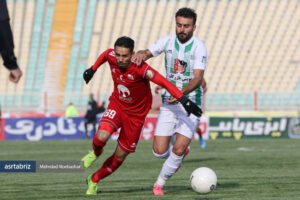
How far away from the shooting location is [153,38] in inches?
1570

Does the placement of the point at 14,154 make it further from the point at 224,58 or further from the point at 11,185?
the point at 224,58

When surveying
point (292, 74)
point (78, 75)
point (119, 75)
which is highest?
point (119, 75)

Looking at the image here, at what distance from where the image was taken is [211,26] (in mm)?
40938

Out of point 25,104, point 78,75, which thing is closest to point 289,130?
point 25,104

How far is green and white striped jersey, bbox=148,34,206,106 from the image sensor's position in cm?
820

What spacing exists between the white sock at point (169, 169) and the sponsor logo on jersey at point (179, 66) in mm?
1178

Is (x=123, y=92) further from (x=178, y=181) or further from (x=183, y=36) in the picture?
(x=178, y=181)

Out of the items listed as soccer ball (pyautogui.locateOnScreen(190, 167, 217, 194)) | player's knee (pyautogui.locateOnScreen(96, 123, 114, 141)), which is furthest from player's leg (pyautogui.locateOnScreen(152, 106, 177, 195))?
player's knee (pyautogui.locateOnScreen(96, 123, 114, 141))

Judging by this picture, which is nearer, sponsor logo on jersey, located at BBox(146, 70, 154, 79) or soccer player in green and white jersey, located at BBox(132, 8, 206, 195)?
sponsor logo on jersey, located at BBox(146, 70, 154, 79)

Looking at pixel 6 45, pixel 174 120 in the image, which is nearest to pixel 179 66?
pixel 174 120

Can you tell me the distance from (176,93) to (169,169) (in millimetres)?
1276

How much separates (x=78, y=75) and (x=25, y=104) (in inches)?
355

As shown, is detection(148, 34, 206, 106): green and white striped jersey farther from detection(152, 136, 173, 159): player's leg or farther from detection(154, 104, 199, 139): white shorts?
detection(152, 136, 173, 159): player's leg

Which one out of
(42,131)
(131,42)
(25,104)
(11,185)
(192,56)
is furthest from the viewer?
(25,104)
